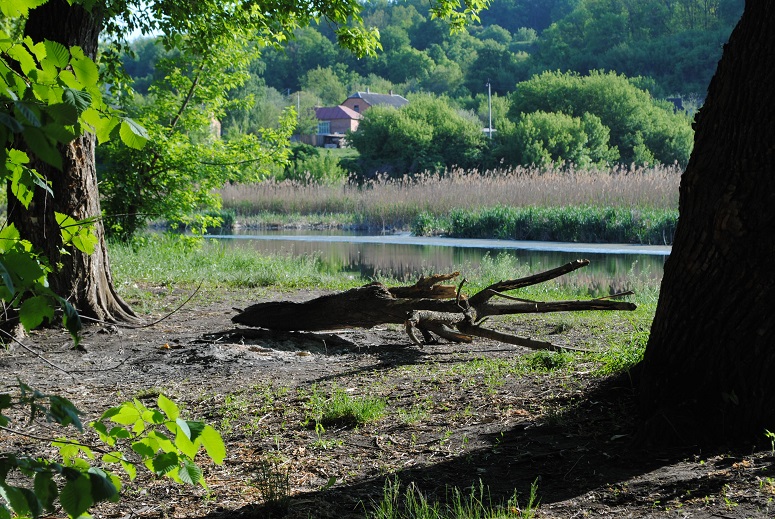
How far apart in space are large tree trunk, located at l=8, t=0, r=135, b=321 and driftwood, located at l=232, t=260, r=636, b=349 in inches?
63.6

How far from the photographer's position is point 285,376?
6062 mm

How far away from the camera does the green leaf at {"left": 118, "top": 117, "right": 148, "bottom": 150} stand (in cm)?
197

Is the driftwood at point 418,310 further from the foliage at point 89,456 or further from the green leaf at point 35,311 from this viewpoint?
the green leaf at point 35,311

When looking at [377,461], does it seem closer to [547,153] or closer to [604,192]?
[604,192]

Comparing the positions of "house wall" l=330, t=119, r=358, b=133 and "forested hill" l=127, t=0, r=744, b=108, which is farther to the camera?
"house wall" l=330, t=119, r=358, b=133

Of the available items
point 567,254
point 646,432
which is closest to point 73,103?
point 646,432

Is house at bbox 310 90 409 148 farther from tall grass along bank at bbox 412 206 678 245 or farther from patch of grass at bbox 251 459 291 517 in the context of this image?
patch of grass at bbox 251 459 291 517

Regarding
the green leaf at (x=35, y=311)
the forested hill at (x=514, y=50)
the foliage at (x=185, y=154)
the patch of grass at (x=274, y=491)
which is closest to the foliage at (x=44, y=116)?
the green leaf at (x=35, y=311)

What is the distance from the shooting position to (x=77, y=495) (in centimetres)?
162

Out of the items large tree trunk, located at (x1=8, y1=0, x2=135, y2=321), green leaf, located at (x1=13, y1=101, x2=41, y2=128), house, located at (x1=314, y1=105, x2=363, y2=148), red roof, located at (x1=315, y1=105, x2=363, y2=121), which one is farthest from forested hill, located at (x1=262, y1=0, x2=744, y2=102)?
green leaf, located at (x1=13, y1=101, x2=41, y2=128)

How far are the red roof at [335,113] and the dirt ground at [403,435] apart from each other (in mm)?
92318

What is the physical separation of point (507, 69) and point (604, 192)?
67906mm

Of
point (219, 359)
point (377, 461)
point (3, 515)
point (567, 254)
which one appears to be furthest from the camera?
point (567, 254)

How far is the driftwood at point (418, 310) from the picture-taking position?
6562 mm
